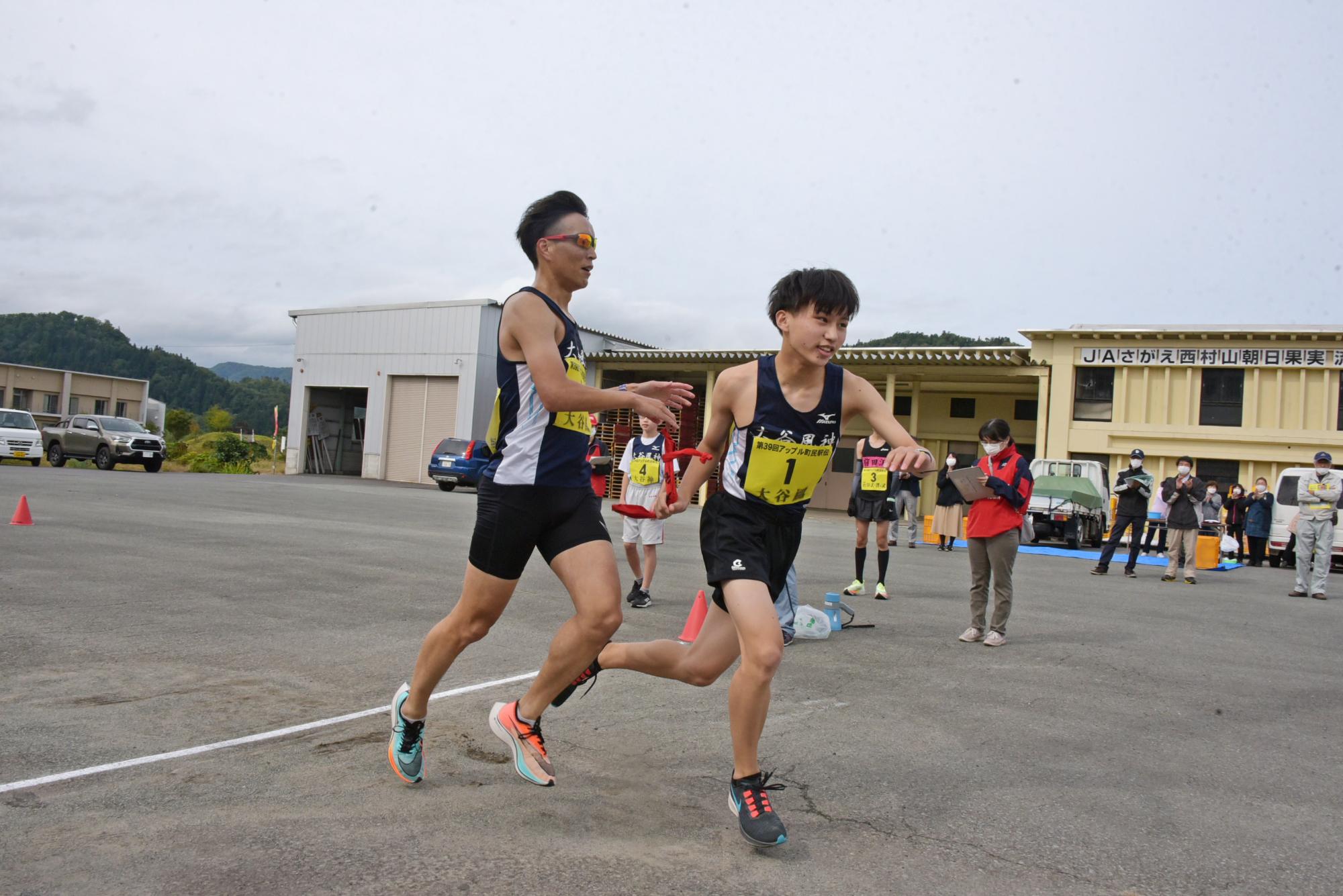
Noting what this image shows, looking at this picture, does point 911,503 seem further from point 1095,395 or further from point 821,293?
point 1095,395

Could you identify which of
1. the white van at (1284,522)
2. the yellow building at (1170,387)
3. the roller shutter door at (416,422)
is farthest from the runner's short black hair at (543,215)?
the roller shutter door at (416,422)

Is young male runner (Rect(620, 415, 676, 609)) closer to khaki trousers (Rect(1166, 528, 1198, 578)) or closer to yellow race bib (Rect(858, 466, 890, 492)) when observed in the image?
yellow race bib (Rect(858, 466, 890, 492))

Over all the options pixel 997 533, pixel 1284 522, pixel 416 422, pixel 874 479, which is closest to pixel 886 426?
pixel 997 533

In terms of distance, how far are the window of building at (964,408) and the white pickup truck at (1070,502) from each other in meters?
9.39

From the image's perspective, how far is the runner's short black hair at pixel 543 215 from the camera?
376 centimetres

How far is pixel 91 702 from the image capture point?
4.45 m

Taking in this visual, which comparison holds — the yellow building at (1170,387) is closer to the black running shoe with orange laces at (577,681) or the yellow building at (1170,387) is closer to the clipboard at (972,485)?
the clipboard at (972,485)

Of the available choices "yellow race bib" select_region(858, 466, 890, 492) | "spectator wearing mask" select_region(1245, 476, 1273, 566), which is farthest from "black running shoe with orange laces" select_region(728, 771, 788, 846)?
"spectator wearing mask" select_region(1245, 476, 1273, 566)

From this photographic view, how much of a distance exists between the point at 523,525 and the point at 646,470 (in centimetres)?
527

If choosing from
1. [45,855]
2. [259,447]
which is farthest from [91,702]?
[259,447]

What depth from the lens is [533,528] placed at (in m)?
3.52

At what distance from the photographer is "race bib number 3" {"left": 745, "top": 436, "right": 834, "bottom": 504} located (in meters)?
3.59

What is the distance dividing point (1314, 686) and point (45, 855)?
7.12m

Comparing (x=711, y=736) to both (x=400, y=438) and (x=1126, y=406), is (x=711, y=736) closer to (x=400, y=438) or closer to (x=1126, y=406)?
(x=1126, y=406)
